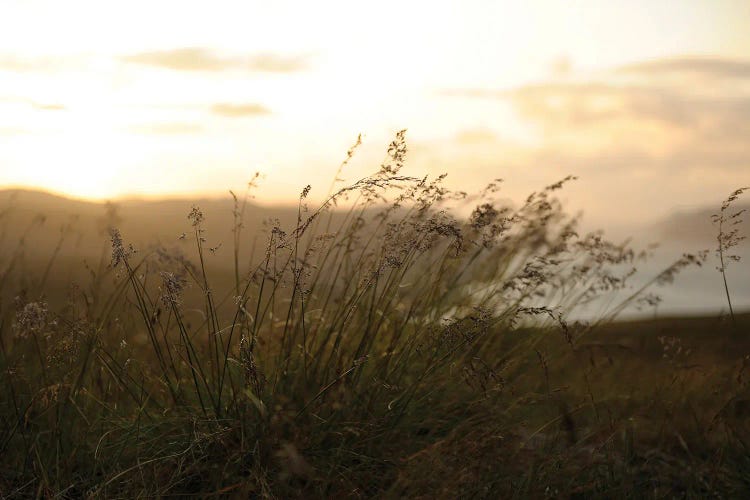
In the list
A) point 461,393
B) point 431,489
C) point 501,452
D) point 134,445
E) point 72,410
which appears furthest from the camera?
point 461,393

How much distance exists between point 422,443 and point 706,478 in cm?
148

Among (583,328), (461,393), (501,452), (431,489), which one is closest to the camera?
(431,489)

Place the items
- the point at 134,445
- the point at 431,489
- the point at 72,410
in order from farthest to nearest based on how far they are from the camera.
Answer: the point at 72,410 → the point at 134,445 → the point at 431,489

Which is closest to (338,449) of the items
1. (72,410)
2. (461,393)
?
(461,393)

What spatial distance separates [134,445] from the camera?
10.7ft

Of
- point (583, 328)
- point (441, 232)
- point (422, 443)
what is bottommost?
point (422, 443)

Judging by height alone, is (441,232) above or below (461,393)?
above

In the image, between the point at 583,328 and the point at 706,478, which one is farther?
the point at 583,328

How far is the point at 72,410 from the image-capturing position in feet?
12.4

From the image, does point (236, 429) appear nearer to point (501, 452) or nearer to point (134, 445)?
point (134, 445)

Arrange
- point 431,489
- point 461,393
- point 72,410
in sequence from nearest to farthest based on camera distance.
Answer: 1. point 431,489
2. point 72,410
3. point 461,393

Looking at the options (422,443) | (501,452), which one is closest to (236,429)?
(422,443)

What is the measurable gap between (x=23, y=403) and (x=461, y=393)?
2.16 meters

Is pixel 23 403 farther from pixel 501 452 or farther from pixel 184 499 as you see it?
pixel 501 452
